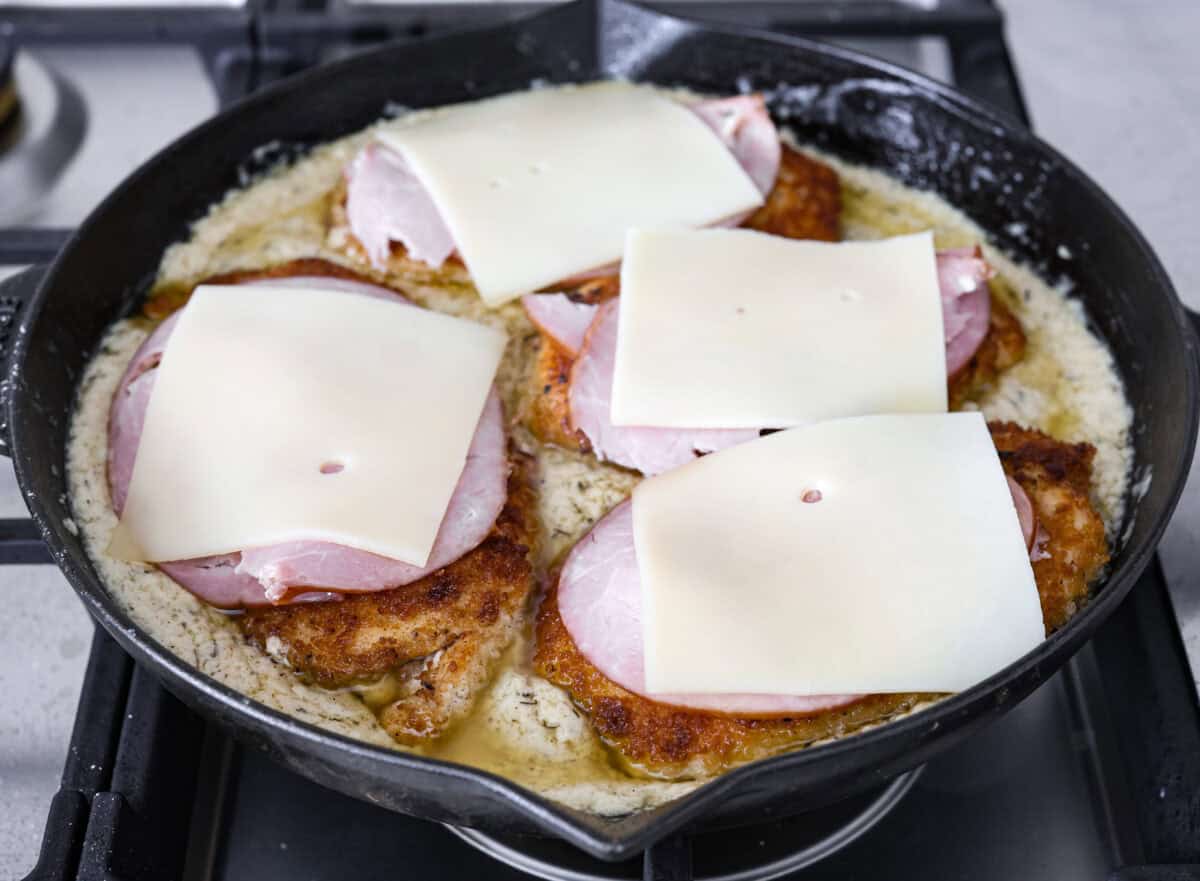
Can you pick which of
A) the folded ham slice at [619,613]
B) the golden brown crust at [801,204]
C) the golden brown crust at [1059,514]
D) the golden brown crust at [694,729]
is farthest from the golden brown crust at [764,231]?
the golden brown crust at [1059,514]

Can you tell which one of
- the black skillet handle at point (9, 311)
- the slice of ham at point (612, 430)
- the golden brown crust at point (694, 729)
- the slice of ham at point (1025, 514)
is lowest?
the golden brown crust at point (694, 729)

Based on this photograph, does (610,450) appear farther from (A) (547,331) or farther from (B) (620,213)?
(B) (620,213)

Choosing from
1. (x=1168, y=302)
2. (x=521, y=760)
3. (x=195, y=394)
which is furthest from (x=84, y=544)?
(x=1168, y=302)

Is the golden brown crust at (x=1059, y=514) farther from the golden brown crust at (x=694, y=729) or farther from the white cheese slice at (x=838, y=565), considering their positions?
the golden brown crust at (x=694, y=729)

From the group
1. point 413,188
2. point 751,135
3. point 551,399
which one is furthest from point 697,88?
point 551,399

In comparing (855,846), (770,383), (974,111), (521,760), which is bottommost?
(855,846)
